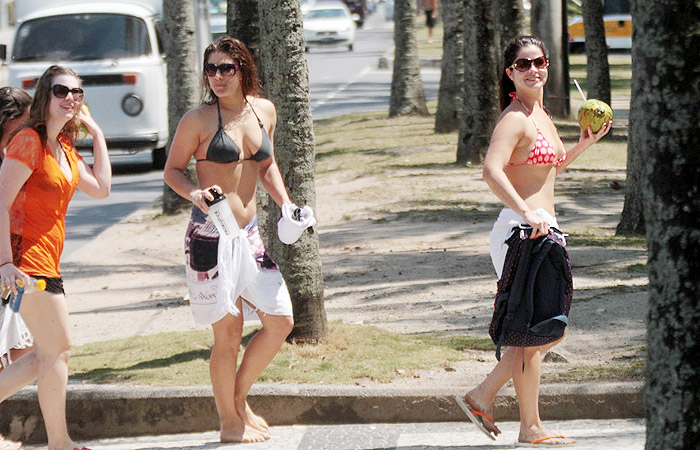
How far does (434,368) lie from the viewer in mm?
6469

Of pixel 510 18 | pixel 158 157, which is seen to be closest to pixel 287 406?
pixel 510 18

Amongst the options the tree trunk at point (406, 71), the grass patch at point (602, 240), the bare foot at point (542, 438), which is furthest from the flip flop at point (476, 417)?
the tree trunk at point (406, 71)

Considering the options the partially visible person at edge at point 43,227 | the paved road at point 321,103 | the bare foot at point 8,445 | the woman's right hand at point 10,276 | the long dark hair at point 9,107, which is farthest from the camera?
the paved road at point 321,103

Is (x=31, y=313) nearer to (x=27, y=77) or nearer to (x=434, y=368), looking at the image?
(x=434, y=368)

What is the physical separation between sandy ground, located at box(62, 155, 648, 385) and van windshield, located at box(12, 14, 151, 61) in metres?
3.60

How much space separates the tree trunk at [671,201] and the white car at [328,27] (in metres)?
44.6

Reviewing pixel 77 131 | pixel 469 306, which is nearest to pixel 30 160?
pixel 77 131

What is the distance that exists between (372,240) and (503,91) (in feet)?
19.0

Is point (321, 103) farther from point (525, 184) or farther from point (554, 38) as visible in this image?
point (525, 184)

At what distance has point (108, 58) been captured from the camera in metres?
17.0

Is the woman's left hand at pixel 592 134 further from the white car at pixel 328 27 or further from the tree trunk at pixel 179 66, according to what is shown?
the white car at pixel 328 27

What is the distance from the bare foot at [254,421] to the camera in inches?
222

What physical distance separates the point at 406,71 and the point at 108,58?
7417 millimetres

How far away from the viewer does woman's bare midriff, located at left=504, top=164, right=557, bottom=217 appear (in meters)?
5.21
